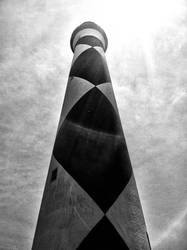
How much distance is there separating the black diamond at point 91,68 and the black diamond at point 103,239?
111cm

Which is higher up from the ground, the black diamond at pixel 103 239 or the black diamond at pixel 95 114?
the black diamond at pixel 95 114

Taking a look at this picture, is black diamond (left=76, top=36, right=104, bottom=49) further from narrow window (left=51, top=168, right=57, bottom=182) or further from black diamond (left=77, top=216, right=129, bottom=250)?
black diamond (left=77, top=216, right=129, bottom=250)

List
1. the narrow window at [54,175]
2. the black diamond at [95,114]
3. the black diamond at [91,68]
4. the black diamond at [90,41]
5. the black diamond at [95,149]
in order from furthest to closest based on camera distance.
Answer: the black diamond at [90,41] → the black diamond at [91,68] → the black diamond at [95,114] → the narrow window at [54,175] → the black diamond at [95,149]

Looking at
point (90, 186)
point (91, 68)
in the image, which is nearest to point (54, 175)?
point (90, 186)

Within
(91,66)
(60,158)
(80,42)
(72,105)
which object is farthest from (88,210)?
(80,42)

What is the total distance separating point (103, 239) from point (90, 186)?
0.93 feet

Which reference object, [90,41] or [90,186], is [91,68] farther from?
[90,186]

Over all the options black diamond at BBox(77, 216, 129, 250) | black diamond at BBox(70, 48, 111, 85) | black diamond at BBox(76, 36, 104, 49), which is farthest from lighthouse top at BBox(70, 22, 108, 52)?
black diamond at BBox(77, 216, 129, 250)

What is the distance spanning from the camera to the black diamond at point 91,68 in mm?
1878

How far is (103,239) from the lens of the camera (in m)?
1.12

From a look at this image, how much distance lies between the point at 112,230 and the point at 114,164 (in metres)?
0.39

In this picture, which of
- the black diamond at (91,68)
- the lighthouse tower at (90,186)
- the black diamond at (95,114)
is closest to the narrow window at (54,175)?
the lighthouse tower at (90,186)

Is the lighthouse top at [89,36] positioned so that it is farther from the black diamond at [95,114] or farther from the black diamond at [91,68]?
the black diamond at [95,114]

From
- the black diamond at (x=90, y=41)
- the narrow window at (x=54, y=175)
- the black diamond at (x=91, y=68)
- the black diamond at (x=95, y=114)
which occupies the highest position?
the black diamond at (x=90, y=41)
